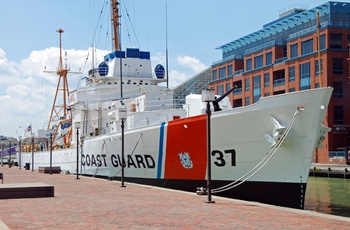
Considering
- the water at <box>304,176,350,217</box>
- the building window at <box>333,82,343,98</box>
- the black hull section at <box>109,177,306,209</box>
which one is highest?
the building window at <box>333,82,343,98</box>

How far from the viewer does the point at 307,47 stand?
54.5 meters

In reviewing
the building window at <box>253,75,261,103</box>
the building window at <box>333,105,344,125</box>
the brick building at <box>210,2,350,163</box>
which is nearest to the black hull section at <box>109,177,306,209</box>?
the brick building at <box>210,2,350,163</box>

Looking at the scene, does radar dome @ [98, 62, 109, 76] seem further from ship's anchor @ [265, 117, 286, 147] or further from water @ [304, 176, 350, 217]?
ship's anchor @ [265, 117, 286, 147]

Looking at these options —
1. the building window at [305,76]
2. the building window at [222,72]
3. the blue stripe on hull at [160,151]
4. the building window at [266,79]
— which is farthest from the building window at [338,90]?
the blue stripe on hull at [160,151]

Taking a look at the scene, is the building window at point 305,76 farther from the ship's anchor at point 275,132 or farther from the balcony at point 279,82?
the ship's anchor at point 275,132

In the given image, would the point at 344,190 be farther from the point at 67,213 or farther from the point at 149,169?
the point at 67,213

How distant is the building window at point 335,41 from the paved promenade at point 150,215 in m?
42.0

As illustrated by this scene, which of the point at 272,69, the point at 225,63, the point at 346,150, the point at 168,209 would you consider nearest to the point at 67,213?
the point at 168,209

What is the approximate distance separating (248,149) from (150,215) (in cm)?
613

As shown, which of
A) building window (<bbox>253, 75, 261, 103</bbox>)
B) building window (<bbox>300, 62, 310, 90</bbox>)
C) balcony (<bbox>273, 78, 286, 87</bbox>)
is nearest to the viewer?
building window (<bbox>300, 62, 310, 90</bbox>)

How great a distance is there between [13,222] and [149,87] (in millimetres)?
21255

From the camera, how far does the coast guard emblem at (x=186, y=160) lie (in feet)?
59.8

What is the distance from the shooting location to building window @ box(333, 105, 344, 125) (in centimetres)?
5191

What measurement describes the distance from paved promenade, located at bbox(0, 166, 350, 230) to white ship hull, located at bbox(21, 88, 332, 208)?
234 centimetres
